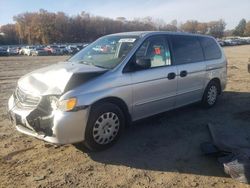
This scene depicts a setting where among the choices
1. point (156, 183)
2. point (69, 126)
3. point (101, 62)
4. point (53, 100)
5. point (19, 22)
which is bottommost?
point (156, 183)

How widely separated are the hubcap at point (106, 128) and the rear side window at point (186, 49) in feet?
6.14

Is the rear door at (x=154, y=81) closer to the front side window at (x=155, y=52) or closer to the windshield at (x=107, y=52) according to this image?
the front side window at (x=155, y=52)

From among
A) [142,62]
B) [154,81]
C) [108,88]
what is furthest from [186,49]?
[108,88]

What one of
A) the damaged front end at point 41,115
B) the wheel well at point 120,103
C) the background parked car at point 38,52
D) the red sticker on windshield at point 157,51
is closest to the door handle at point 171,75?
the red sticker on windshield at point 157,51

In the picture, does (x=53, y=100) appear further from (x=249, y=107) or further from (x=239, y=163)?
(x=249, y=107)

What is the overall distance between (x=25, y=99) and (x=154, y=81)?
2.12 metres

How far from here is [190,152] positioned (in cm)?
473

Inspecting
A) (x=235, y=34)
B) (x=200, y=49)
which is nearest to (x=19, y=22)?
(x=235, y=34)

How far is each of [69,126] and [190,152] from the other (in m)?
1.87

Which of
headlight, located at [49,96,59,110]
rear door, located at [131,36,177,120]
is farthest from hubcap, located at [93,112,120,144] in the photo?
headlight, located at [49,96,59,110]

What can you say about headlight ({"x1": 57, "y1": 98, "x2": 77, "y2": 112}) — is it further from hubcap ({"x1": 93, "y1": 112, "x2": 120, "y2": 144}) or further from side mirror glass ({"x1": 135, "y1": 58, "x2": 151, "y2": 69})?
side mirror glass ({"x1": 135, "y1": 58, "x2": 151, "y2": 69})

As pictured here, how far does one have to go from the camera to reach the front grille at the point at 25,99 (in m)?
4.39

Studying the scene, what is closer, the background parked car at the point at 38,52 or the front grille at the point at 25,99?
the front grille at the point at 25,99

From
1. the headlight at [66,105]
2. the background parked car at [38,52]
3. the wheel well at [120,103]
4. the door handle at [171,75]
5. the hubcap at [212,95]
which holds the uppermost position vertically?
the door handle at [171,75]
